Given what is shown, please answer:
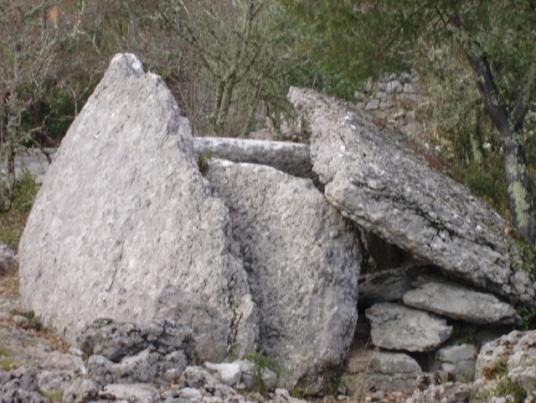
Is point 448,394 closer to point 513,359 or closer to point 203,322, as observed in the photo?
point 513,359

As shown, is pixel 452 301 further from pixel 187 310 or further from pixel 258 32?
pixel 258 32

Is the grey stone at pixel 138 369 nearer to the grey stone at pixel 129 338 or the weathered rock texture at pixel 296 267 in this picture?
the grey stone at pixel 129 338

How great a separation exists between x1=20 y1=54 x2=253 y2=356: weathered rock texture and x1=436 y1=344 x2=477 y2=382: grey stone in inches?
77.0

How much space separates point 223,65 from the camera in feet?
58.5

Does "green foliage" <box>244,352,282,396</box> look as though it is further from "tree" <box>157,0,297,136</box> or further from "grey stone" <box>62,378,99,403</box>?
"tree" <box>157,0,297,136</box>

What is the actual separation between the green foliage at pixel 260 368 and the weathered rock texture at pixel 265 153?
2.77 metres

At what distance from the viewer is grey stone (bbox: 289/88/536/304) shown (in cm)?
916

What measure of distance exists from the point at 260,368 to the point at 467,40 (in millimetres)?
4881

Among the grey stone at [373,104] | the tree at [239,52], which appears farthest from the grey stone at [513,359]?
the grey stone at [373,104]

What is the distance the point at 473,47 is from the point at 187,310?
4.67 meters

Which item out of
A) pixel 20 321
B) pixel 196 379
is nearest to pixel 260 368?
pixel 196 379

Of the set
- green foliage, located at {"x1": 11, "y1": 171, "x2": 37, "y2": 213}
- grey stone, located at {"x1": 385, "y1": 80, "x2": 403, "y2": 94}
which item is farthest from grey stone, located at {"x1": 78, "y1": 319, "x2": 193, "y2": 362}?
grey stone, located at {"x1": 385, "y1": 80, "x2": 403, "y2": 94}

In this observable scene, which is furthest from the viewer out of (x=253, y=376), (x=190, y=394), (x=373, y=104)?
(x=373, y=104)

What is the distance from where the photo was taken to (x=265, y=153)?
1091cm
